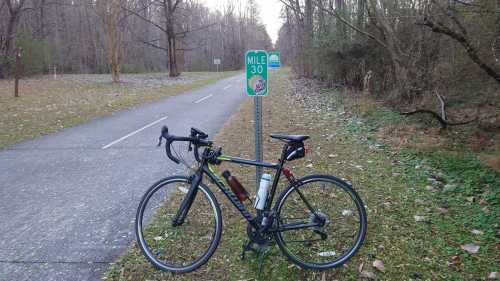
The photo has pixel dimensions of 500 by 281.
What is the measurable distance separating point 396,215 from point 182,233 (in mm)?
2446

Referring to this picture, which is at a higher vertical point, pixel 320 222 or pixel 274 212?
pixel 274 212

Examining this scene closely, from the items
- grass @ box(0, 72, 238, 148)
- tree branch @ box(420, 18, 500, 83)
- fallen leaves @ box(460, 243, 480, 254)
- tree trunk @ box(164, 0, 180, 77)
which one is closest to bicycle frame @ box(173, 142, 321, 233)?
fallen leaves @ box(460, 243, 480, 254)

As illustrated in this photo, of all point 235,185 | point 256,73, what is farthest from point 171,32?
point 235,185

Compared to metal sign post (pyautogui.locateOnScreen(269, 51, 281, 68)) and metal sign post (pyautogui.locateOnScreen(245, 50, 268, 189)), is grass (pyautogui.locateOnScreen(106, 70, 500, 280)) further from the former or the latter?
metal sign post (pyautogui.locateOnScreen(269, 51, 281, 68))

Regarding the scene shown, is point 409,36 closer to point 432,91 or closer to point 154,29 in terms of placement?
point 432,91

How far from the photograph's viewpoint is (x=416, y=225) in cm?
410

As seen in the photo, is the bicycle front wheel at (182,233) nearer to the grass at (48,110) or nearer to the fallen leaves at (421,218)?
the fallen leaves at (421,218)

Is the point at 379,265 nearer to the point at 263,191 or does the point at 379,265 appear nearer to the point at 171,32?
the point at 263,191

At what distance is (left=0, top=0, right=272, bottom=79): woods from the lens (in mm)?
29119

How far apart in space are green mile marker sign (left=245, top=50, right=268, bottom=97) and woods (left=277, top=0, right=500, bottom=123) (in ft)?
10.7

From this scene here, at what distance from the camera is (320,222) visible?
3.42 meters

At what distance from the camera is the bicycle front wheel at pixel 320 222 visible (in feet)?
10.7

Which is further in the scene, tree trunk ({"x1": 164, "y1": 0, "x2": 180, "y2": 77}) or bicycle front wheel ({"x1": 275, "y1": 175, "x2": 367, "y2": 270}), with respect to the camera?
tree trunk ({"x1": 164, "y1": 0, "x2": 180, "y2": 77})

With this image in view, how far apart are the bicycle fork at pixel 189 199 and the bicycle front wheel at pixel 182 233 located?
0.04 metres
